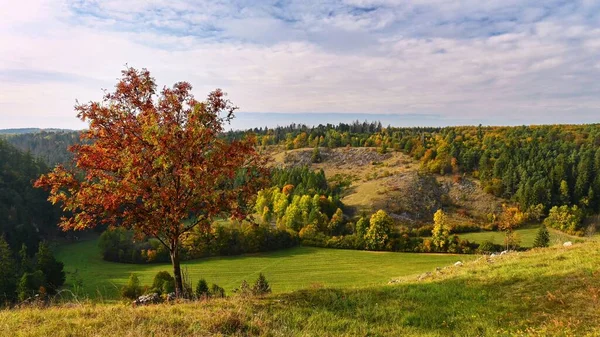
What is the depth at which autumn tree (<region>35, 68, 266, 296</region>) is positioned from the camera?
11.2 metres

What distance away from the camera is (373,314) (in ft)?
36.6

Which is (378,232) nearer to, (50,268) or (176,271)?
(50,268)

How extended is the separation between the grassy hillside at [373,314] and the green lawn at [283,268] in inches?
1490

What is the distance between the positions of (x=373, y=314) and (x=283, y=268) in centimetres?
5333

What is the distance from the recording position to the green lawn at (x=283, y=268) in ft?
177

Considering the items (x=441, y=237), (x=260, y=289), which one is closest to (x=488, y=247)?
(x=441, y=237)

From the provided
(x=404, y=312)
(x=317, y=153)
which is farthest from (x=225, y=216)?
(x=317, y=153)

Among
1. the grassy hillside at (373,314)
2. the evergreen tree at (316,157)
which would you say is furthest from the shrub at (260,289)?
the evergreen tree at (316,157)

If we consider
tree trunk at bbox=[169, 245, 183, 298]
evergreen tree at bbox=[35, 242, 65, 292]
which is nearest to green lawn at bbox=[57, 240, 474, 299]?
evergreen tree at bbox=[35, 242, 65, 292]

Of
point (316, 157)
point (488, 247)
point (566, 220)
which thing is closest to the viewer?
point (488, 247)

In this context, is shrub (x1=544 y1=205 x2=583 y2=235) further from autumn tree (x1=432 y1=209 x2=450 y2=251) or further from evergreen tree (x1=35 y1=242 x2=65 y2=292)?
evergreen tree (x1=35 y1=242 x2=65 y2=292)

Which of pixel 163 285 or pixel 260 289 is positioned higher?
pixel 260 289

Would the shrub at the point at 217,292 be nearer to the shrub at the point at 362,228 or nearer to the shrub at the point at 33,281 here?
the shrub at the point at 33,281

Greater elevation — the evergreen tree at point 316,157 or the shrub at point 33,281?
the evergreen tree at point 316,157
